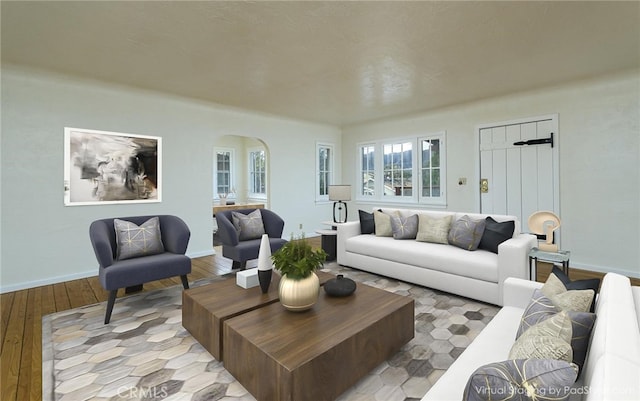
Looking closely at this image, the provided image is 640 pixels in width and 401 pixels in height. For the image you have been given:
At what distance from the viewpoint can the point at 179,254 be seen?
319 centimetres

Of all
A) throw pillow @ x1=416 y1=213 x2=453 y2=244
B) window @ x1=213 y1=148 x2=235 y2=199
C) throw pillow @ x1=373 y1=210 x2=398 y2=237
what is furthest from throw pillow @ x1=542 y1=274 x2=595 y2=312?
window @ x1=213 y1=148 x2=235 y2=199

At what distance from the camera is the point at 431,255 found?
3291 mm

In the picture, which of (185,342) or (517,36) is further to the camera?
(517,36)

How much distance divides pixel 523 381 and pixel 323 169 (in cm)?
639

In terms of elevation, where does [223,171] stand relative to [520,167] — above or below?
above

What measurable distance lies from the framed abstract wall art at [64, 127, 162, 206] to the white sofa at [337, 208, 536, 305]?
3.01 m

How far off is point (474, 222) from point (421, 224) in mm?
638

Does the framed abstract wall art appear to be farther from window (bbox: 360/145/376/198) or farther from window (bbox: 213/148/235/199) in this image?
window (bbox: 360/145/376/198)

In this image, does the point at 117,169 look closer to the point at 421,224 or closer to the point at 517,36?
the point at 421,224

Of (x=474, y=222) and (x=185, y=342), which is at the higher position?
(x=474, y=222)

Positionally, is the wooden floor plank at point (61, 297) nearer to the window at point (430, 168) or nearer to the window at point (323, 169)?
the window at point (323, 169)

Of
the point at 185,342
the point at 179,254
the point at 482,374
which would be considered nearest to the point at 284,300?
the point at 185,342

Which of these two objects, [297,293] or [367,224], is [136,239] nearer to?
[297,293]

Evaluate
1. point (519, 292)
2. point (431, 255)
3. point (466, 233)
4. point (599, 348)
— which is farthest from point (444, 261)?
point (599, 348)
